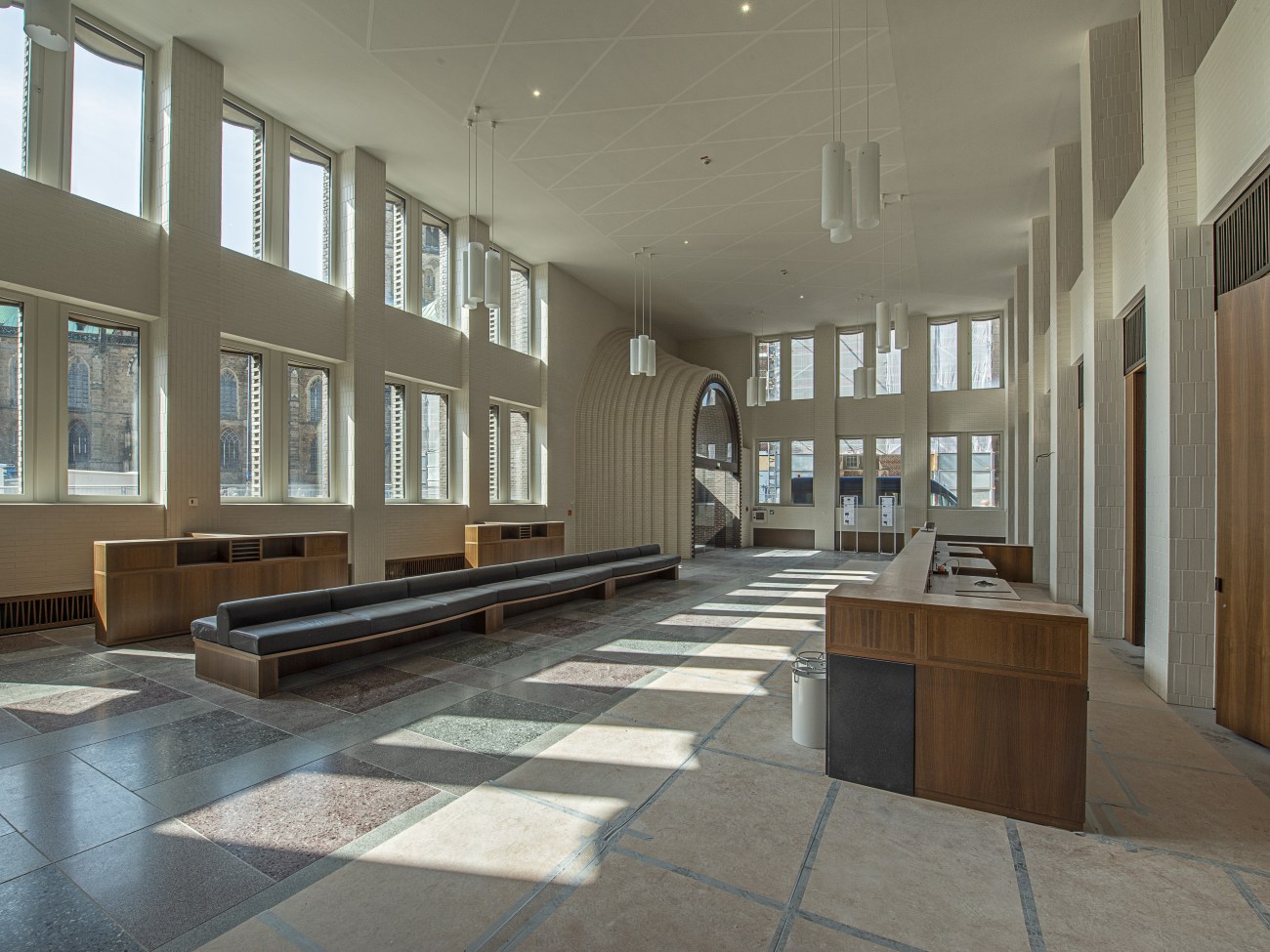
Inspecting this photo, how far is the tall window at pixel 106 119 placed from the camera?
269 inches

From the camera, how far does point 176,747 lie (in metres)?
3.67

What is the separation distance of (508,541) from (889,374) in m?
12.8

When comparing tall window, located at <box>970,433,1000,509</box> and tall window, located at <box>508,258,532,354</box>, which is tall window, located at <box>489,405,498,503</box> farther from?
tall window, located at <box>970,433,1000,509</box>

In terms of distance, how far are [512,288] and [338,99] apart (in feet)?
19.1

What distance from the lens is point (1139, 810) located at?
300cm

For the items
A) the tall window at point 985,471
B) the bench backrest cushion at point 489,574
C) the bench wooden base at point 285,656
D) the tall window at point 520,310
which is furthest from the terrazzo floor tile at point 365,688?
the tall window at point 985,471

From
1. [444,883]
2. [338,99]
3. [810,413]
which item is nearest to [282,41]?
[338,99]

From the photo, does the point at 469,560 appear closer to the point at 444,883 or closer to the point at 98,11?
the point at 98,11

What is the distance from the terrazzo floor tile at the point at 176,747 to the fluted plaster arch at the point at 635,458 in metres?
11.2

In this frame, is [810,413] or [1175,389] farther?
[810,413]

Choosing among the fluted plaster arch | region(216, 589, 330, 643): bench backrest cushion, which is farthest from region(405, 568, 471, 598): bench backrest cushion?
the fluted plaster arch

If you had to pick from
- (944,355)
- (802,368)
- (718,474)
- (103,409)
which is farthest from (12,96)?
(944,355)

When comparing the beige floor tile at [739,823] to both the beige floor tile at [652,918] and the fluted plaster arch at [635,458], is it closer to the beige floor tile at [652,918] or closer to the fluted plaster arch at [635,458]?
the beige floor tile at [652,918]

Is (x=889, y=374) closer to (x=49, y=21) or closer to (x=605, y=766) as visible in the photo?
(x=605, y=766)
